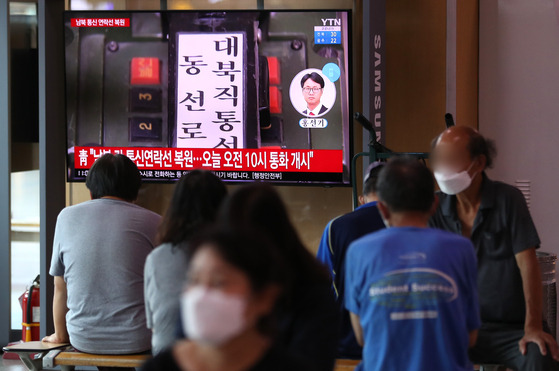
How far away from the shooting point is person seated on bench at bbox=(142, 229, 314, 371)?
1451 millimetres

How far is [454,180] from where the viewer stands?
311 centimetres

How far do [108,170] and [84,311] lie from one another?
61cm

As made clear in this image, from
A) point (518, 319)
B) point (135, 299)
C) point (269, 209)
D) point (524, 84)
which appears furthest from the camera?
point (524, 84)

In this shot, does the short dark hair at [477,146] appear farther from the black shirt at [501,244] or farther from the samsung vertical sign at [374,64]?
the samsung vertical sign at [374,64]

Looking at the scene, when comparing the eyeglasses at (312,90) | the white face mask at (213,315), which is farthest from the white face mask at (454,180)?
the eyeglasses at (312,90)

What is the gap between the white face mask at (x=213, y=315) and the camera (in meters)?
1.43

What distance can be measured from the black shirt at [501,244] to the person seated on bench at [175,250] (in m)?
1.07

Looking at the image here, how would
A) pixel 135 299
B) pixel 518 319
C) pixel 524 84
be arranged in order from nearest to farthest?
1. pixel 518 319
2. pixel 135 299
3. pixel 524 84

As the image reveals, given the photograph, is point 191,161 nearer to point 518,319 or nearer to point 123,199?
point 123,199

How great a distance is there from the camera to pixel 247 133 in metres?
5.22

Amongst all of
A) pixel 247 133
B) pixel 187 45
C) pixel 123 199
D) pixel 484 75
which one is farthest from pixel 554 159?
pixel 123 199

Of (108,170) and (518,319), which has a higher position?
(108,170)

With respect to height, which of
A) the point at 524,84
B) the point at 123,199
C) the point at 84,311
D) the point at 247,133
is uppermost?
the point at 524,84

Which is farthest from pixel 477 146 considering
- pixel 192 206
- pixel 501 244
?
pixel 192 206
